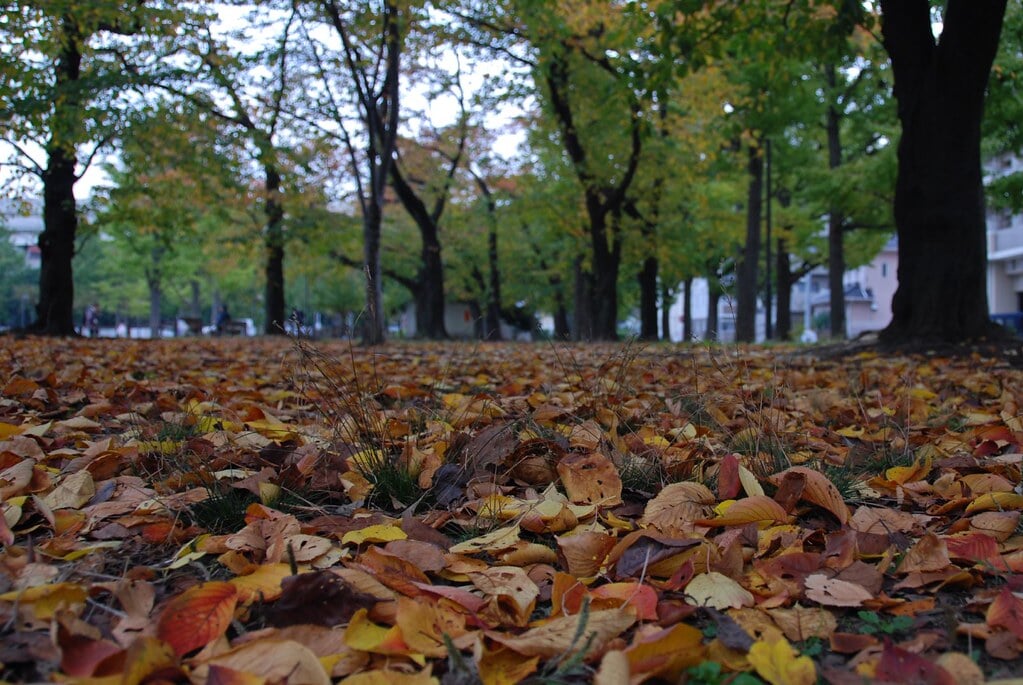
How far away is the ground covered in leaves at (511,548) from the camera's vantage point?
120 cm

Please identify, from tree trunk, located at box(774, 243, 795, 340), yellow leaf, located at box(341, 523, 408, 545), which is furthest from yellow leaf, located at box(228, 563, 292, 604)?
tree trunk, located at box(774, 243, 795, 340)

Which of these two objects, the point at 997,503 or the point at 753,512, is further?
the point at 997,503

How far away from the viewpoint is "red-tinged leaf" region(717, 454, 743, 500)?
200 cm

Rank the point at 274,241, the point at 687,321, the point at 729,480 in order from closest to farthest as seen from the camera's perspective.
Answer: the point at 729,480 → the point at 687,321 → the point at 274,241

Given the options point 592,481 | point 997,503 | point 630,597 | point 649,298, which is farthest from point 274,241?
point 630,597

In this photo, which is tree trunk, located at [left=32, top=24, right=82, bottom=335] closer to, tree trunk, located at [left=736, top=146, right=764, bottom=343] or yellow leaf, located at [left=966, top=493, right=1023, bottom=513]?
tree trunk, located at [left=736, top=146, right=764, bottom=343]

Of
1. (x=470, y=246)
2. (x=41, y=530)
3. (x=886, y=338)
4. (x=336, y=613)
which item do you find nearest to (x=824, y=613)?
(x=336, y=613)

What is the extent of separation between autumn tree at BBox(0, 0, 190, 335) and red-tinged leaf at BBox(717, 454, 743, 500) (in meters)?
6.21

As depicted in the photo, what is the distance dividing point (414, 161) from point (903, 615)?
74.0ft

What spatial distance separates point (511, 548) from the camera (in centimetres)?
172

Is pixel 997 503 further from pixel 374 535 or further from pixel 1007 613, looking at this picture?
pixel 374 535

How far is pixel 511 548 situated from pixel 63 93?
31.7 feet

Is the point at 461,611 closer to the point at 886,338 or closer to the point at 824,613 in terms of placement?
the point at 824,613

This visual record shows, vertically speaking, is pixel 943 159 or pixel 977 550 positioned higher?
pixel 943 159
